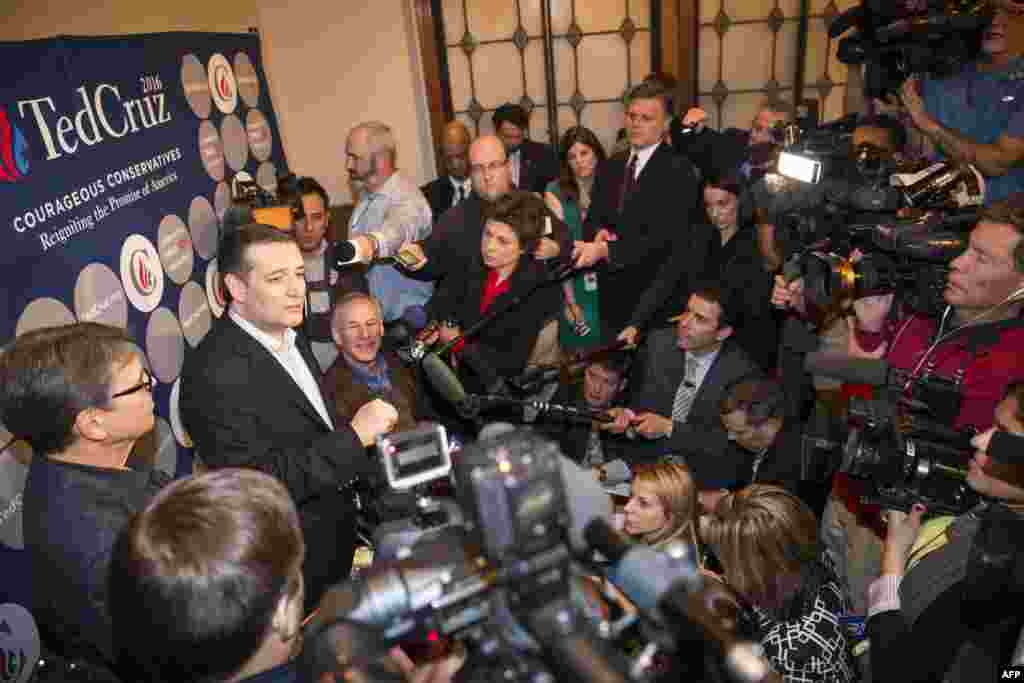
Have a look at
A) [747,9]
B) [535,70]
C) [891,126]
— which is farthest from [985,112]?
[535,70]

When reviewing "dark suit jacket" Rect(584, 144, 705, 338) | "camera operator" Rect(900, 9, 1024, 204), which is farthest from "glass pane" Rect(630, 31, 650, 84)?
"camera operator" Rect(900, 9, 1024, 204)

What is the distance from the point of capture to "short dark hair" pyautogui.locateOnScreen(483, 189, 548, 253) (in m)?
2.60

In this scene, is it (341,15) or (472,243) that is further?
(341,15)

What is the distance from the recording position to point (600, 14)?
4.37 m

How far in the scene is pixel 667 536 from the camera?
1863 mm

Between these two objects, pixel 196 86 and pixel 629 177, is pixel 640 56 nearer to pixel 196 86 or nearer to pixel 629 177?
pixel 629 177

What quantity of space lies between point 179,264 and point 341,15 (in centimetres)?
219

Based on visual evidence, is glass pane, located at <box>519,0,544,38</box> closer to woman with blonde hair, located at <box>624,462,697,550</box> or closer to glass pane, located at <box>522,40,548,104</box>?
glass pane, located at <box>522,40,548,104</box>

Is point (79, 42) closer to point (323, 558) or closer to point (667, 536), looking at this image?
point (323, 558)

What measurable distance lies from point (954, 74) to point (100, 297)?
316 centimetres

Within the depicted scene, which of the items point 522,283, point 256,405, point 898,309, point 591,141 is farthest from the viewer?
point 591,141

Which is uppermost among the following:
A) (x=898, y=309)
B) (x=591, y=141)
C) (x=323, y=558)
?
(x=591, y=141)

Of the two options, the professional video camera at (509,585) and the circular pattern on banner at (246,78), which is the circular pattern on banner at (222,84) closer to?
the circular pattern on banner at (246,78)

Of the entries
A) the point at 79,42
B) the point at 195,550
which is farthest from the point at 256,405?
the point at 79,42
